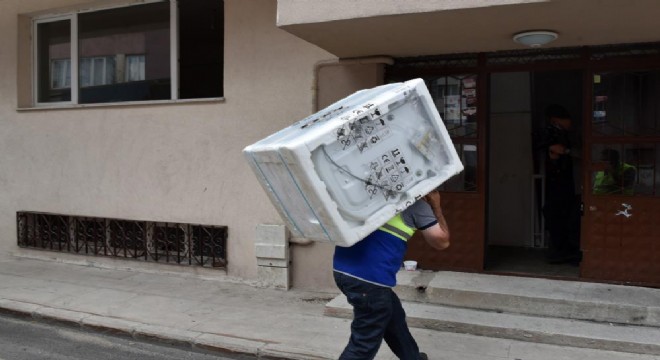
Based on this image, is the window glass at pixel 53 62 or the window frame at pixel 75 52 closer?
the window frame at pixel 75 52

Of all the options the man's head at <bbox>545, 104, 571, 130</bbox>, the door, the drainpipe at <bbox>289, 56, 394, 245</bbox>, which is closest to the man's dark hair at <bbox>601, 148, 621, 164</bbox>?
the door

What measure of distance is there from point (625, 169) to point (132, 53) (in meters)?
6.89

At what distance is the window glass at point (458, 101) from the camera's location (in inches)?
241

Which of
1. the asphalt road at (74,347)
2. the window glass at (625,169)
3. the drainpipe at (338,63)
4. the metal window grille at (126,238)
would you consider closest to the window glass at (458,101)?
the drainpipe at (338,63)

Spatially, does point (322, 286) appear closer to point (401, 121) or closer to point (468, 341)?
point (468, 341)

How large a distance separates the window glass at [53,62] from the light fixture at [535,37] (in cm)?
696

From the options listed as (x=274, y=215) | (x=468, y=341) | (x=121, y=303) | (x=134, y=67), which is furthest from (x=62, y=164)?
(x=468, y=341)

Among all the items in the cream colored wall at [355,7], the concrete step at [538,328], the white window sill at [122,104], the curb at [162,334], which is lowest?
the curb at [162,334]

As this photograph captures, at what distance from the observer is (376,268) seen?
3400 millimetres

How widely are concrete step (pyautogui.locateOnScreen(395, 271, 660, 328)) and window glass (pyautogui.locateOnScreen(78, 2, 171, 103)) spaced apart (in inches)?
181

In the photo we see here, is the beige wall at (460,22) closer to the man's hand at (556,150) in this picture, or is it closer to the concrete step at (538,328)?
the man's hand at (556,150)

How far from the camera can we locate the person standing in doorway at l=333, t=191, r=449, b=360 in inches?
134

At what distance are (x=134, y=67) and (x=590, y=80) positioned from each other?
628 cm

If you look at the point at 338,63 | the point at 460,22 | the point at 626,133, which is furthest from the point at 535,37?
the point at 338,63
